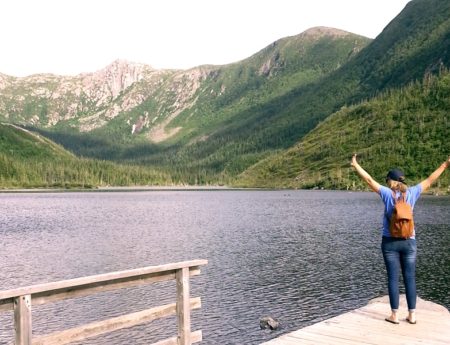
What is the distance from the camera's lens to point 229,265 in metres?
55.6

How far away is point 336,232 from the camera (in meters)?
86.6

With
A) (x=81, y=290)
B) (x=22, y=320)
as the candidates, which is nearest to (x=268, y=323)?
(x=81, y=290)

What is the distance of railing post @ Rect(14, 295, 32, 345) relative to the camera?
11805 millimetres

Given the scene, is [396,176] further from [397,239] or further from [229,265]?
[229,265]

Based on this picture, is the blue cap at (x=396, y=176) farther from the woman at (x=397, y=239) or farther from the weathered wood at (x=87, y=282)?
the weathered wood at (x=87, y=282)

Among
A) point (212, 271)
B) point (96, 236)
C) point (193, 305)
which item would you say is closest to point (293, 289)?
point (212, 271)

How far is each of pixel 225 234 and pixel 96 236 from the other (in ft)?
70.1

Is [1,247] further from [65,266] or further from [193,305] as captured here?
[193,305]

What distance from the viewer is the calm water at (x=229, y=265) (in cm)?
3494

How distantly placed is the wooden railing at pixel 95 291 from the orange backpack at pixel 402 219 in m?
6.94

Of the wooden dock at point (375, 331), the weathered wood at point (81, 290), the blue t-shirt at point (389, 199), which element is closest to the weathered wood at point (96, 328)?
the weathered wood at point (81, 290)

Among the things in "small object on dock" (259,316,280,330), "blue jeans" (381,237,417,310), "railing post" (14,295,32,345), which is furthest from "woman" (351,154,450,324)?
"small object on dock" (259,316,280,330)

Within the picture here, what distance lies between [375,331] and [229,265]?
38192 millimetres

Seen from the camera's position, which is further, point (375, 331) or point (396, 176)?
point (396, 176)
